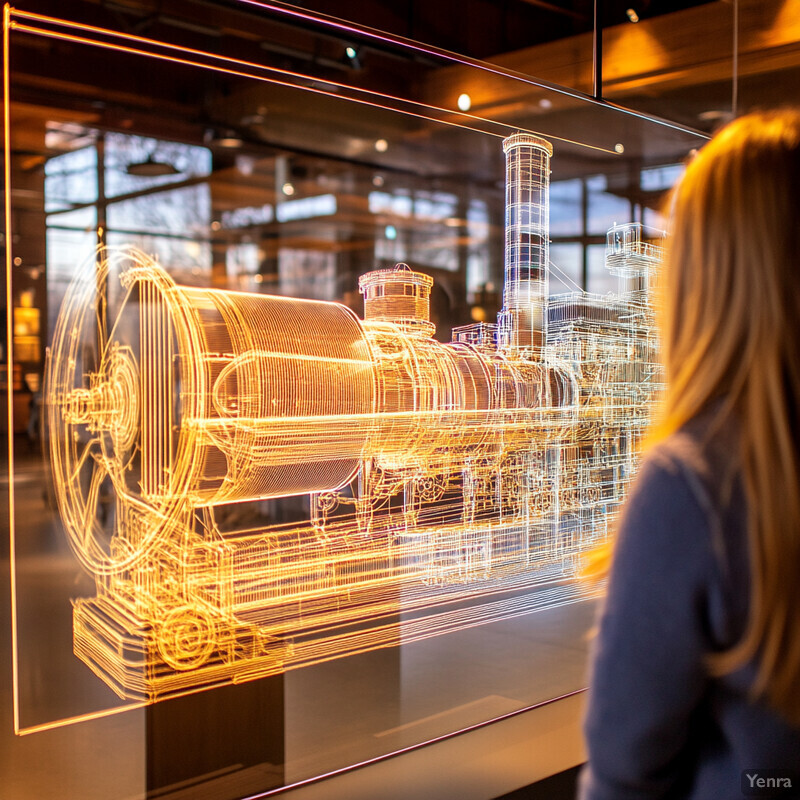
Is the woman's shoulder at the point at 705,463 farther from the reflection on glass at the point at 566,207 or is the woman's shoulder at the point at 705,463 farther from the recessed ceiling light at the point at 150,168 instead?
the reflection on glass at the point at 566,207

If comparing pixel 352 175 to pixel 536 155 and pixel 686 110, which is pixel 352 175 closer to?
pixel 536 155

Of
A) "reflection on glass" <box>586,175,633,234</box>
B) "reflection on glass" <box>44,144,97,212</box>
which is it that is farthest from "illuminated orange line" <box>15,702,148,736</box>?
"reflection on glass" <box>586,175,633,234</box>

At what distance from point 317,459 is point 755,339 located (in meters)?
1.36

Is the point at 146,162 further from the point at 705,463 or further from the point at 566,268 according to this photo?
the point at 705,463

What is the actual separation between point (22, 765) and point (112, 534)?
1.68 ft

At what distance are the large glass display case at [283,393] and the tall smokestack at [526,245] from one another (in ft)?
0.04

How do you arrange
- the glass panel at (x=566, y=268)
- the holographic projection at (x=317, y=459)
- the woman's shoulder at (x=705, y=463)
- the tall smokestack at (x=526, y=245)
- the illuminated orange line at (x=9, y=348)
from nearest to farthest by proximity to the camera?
the woman's shoulder at (x=705, y=463) → the illuminated orange line at (x=9, y=348) → the holographic projection at (x=317, y=459) → the tall smokestack at (x=526, y=245) → the glass panel at (x=566, y=268)

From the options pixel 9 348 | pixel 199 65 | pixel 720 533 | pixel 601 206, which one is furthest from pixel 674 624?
pixel 601 206

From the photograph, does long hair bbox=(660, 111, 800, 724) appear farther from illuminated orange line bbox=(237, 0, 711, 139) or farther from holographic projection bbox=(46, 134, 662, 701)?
illuminated orange line bbox=(237, 0, 711, 139)

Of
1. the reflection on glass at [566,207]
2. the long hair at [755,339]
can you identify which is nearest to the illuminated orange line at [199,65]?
the reflection on glass at [566,207]

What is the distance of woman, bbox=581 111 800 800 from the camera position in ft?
2.77

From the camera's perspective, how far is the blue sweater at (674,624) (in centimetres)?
84

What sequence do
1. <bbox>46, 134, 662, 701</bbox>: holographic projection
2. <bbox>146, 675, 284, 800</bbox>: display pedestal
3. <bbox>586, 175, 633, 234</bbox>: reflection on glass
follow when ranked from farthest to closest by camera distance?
<bbox>586, 175, 633, 234</bbox>: reflection on glass
<bbox>146, 675, 284, 800</bbox>: display pedestal
<bbox>46, 134, 662, 701</bbox>: holographic projection

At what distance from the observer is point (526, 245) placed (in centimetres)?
264
